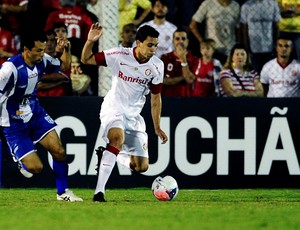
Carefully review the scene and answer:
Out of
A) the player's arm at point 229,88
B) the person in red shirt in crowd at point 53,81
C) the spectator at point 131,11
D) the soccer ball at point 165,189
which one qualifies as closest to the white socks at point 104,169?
the soccer ball at point 165,189

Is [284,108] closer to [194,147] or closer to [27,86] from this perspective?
[194,147]

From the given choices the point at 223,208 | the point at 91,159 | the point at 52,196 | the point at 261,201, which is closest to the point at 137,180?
the point at 91,159

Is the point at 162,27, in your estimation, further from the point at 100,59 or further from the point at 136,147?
the point at 100,59

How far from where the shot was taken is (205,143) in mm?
14633

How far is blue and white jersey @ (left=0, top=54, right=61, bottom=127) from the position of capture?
38.1ft

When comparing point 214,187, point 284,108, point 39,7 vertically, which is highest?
point 39,7

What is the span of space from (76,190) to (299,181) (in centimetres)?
322

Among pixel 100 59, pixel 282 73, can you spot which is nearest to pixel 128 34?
pixel 282 73

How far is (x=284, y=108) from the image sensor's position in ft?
48.2

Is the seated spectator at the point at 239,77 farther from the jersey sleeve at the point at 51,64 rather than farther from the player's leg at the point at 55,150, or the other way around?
the player's leg at the point at 55,150

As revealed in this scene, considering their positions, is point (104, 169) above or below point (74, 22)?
→ below

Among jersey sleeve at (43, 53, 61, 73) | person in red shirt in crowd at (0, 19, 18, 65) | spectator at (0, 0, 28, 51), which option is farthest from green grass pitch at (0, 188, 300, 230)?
spectator at (0, 0, 28, 51)

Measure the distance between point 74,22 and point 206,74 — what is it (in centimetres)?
214

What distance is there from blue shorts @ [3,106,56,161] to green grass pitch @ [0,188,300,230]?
2.00 feet
